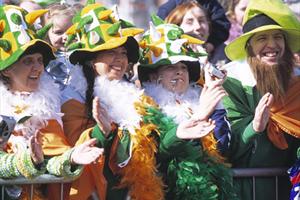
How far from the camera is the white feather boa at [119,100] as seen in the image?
5906 millimetres

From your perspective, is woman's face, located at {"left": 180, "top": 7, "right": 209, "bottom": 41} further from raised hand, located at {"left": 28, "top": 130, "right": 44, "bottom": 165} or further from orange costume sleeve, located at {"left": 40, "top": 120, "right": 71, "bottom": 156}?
raised hand, located at {"left": 28, "top": 130, "right": 44, "bottom": 165}

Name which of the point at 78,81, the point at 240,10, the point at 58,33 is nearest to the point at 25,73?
the point at 78,81

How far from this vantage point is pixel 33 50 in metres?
5.79

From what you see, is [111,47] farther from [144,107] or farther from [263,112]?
[263,112]

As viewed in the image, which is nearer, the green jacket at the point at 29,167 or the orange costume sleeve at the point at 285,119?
the green jacket at the point at 29,167

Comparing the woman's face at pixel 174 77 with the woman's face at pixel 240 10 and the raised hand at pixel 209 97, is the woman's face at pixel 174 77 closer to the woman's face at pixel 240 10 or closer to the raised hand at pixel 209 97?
the raised hand at pixel 209 97

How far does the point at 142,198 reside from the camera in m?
5.80

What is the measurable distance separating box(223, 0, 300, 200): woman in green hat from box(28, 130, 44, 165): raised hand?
1.44 m

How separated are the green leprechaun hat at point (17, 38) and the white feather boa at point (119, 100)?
1.07ft

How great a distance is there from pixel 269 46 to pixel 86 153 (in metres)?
1.69

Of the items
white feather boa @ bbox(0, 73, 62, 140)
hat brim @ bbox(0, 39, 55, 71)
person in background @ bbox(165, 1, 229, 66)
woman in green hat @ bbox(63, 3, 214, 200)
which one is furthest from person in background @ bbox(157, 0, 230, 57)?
white feather boa @ bbox(0, 73, 62, 140)

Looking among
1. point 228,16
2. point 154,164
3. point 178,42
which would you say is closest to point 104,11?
point 178,42

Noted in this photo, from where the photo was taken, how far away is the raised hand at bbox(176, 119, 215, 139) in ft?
18.8

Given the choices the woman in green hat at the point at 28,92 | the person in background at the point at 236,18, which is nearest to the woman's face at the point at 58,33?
the woman in green hat at the point at 28,92
